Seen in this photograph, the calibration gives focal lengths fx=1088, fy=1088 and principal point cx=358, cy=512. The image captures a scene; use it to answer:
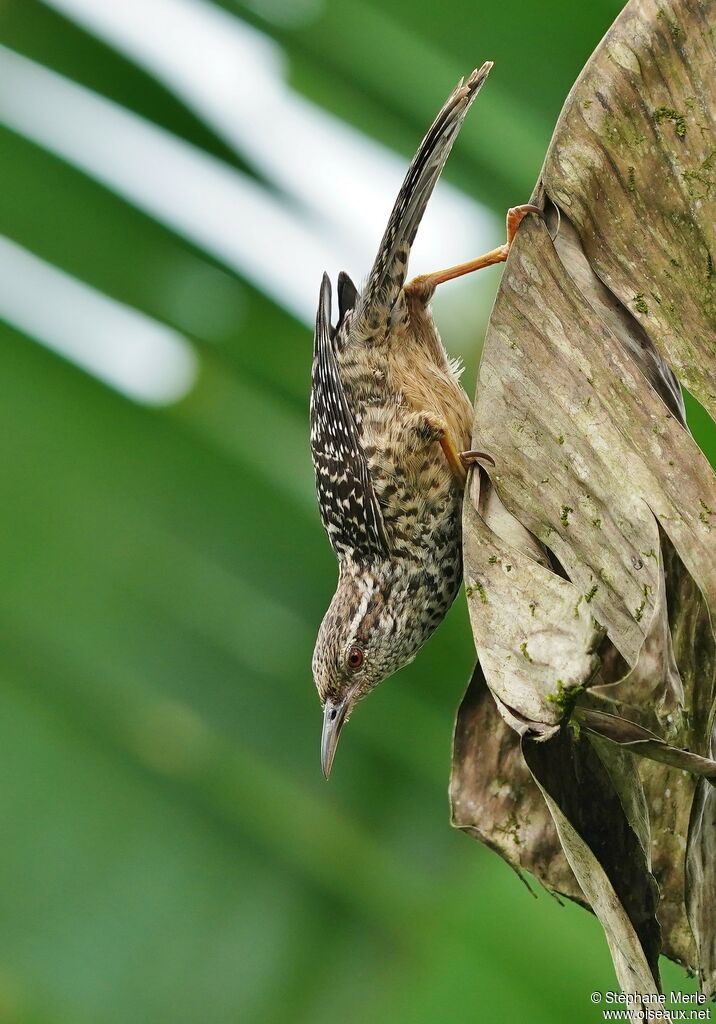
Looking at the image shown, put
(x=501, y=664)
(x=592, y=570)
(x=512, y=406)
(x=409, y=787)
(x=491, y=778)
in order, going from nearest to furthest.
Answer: (x=501, y=664) → (x=592, y=570) → (x=512, y=406) → (x=491, y=778) → (x=409, y=787)

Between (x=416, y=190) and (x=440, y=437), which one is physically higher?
(x=416, y=190)

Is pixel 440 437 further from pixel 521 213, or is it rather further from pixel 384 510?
pixel 521 213

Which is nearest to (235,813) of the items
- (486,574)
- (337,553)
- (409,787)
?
(409,787)

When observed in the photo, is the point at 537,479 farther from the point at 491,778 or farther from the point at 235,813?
the point at 235,813

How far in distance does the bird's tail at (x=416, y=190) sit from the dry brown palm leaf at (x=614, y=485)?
30.5 inches

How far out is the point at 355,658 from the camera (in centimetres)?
313

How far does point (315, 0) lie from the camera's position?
116 inches

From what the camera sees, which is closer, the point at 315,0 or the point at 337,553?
the point at 315,0

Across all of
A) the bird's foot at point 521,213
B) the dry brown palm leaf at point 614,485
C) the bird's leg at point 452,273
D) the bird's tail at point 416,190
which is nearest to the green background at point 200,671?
the bird's leg at point 452,273

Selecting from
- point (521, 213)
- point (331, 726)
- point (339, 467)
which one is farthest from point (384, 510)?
point (521, 213)

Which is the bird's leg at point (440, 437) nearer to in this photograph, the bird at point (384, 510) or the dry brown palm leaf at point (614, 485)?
the bird at point (384, 510)

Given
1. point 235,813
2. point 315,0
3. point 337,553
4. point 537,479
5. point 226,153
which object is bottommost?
point 235,813

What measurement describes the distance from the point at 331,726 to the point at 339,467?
0.74 m

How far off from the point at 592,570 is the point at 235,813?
1791 mm
